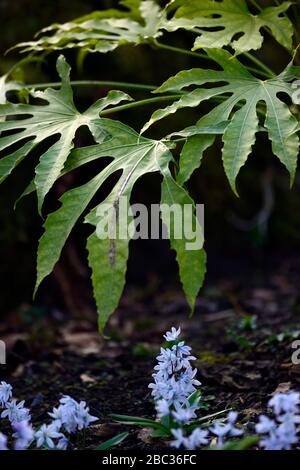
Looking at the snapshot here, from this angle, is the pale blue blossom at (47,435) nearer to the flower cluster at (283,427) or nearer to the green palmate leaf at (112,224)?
the green palmate leaf at (112,224)

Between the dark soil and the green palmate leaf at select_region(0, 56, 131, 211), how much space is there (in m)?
0.49

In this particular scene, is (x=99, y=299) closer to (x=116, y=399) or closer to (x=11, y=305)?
(x=116, y=399)

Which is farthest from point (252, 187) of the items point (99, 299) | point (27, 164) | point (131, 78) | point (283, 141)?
point (99, 299)

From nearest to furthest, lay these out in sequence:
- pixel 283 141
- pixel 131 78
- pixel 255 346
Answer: pixel 283 141
pixel 255 346
pixel 131 78

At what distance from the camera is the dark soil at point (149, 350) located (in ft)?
4.84

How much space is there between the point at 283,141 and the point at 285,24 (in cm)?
37

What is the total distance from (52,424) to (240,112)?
0.65 metres

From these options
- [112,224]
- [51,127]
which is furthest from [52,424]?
[51,127]

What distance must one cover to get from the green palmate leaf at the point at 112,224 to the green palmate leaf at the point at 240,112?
0.05m

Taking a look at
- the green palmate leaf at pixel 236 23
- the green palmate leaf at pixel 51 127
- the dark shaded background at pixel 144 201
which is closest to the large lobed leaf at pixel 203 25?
the green palmate leaf at pixel 236 23

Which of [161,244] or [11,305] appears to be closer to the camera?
[11,305]
